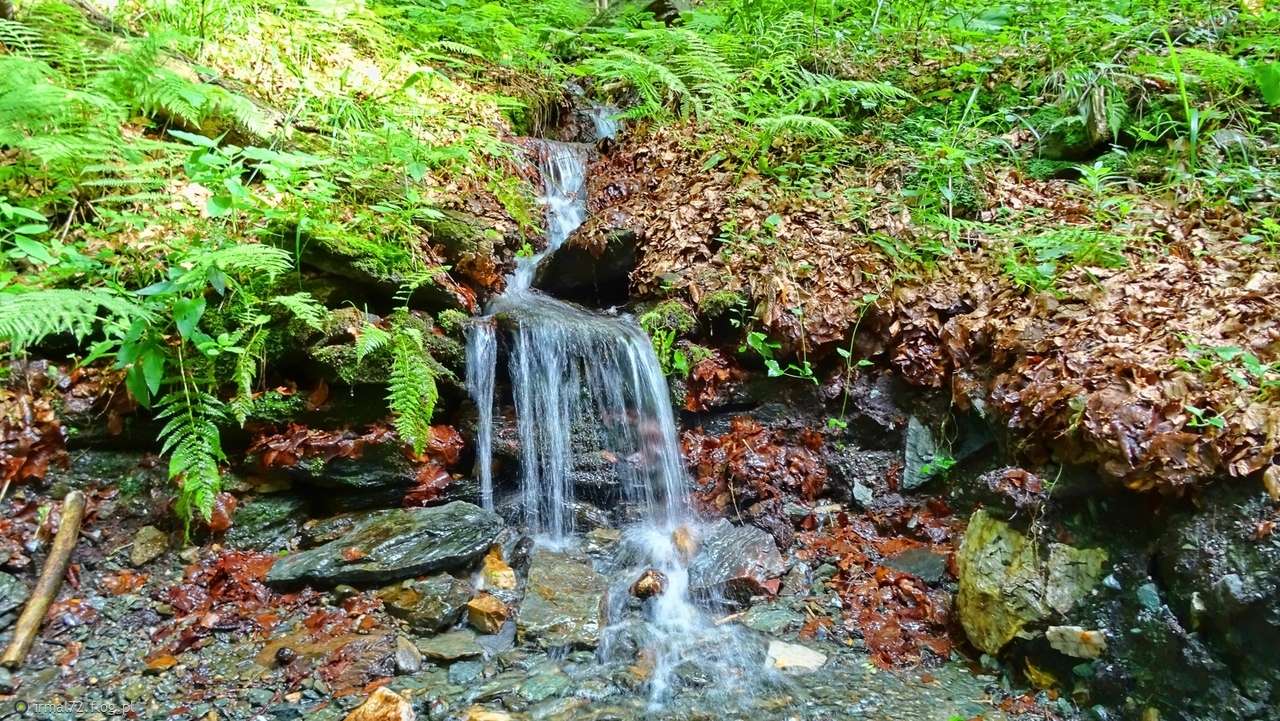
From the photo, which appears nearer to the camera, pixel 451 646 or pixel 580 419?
pixel 451 646

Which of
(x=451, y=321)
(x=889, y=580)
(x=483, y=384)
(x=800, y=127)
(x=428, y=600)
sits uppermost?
(x=800, y=127)

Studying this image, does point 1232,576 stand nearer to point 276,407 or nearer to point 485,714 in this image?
point 485,714

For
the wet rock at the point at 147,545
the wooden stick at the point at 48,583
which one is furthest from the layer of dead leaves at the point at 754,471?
the wooden stick at the point at 48,583

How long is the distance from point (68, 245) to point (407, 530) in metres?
2.66

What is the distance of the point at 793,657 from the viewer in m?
3.38

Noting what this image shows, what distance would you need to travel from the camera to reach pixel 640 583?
395cm

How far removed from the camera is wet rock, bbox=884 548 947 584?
148 inches

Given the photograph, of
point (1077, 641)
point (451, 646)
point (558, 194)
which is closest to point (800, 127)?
point (558, 194)

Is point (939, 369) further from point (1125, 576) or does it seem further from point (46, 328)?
point (46, 328)

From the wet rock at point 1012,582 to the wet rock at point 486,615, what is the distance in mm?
2480

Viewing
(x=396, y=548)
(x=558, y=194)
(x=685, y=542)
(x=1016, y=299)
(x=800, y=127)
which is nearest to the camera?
(x=396, y=548)

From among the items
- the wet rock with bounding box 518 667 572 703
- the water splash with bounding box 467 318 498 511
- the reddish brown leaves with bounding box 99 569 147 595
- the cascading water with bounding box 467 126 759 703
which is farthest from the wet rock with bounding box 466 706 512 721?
the reddish brown leaves with bounding box 99 569 147 595

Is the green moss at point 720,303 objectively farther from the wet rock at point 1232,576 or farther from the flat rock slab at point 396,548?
the wet rock at point 1232,576

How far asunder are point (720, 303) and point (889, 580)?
2.30 metres
